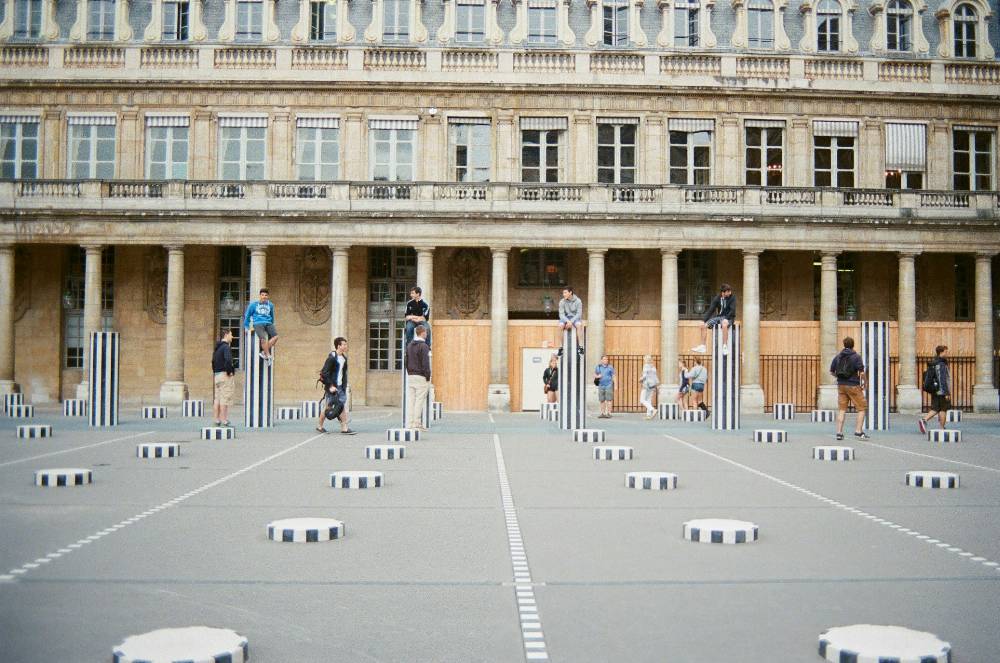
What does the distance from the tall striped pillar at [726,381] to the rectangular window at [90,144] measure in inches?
1107

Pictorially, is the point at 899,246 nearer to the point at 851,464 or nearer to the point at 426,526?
the point at 851,464

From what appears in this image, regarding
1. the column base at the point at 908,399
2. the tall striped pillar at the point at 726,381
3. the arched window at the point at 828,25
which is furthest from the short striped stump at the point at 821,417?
the arched window at the point at 828,25

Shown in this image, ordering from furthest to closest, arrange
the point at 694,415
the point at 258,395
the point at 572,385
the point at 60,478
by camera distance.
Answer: the point at 694,415
the point at 572,385
the point at 258,395
the point at 60,478

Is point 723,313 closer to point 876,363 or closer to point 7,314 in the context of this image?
point 876,363

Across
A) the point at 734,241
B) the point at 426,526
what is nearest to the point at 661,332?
the point at 734,241

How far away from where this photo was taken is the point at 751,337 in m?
43.9

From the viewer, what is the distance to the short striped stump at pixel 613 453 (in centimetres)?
1952

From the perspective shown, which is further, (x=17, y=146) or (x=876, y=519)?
(x=17, y=146)

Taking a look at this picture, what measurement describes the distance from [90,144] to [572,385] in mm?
26650

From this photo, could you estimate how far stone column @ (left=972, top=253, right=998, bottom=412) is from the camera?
4362 cm

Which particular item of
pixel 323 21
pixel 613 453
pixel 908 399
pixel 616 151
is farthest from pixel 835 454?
pixel 323 21

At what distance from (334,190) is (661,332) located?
44.7 feet

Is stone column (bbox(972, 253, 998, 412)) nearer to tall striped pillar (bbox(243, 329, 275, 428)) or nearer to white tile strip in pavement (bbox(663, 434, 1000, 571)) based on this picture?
white tile strip in pavement (bbox(663, 434, 1000, 571))

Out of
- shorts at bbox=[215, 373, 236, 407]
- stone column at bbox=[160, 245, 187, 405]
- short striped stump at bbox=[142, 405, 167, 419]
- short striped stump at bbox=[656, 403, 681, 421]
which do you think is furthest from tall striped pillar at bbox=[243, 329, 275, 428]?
stone column at bbox=[160, 245, 187, 405]
